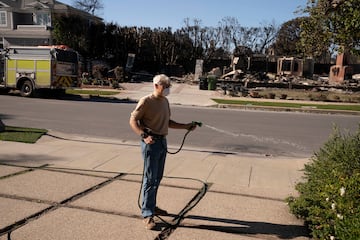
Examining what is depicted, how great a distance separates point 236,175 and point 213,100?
16864mm

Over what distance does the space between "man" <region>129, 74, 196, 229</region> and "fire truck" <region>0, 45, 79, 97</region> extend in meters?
17.8

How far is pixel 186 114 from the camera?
17141 mm

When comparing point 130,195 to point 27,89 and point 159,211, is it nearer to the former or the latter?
point 159,211

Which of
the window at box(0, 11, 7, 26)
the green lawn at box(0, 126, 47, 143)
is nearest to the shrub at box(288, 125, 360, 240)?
the green lawn at box(0, 126, 47, 143)

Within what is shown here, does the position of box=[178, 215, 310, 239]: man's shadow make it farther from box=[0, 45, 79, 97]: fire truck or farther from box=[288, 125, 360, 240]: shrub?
box=[0, 45, 79, 97]: fire truck

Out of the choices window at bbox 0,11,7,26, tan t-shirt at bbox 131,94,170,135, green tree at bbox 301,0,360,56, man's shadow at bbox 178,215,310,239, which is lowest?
man's shadow at bbox 178,215,310,239

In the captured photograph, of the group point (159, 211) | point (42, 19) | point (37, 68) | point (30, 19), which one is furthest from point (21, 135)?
point (30, 19)

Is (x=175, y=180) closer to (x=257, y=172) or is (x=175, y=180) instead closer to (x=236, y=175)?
(x=236, y=175)

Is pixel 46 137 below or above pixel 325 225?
below

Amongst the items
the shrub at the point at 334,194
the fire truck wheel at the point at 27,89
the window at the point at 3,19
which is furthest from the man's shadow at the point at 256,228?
the window at the point at 3,19

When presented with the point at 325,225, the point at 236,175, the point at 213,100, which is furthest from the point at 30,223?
the point at 213,100

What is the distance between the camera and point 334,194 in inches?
152

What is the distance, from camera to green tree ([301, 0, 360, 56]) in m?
5.38

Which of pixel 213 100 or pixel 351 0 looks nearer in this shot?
pixel 351 0
